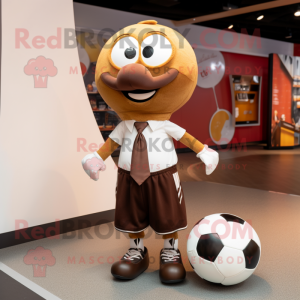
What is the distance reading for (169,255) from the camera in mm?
1942

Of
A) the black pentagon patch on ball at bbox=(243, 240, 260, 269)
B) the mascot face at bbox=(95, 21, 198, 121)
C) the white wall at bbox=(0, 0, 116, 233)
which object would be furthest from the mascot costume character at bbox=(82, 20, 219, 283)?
the white wall at bbox=(0, 0, 116, 233)

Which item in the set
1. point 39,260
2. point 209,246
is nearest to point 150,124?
point 209,246

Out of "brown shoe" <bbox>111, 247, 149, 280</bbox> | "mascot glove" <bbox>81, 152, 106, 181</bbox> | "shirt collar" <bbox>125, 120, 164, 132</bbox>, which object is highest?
"shirt collar" <bbox>125, 120, 164, 132</bbox>

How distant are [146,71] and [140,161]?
0.49 meters

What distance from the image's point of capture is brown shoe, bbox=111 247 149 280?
186cm

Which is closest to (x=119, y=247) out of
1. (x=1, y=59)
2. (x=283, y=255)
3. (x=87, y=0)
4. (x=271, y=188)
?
(x=283, y=255)

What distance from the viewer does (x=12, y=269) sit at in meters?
2.03

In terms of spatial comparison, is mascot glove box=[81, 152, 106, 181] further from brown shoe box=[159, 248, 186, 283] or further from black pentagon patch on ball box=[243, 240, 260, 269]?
black pentagon patch on ball box=[243, 240, 260, 269]

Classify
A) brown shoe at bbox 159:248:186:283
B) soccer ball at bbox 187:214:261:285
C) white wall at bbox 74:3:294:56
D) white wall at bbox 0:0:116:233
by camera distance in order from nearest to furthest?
soccer ball at bbox 187:214:261:285 < brown shoe at bbox 159:248:186:283 < white wall at bbox 0:0:116:233 < white wall at bbox 74:3:294:56

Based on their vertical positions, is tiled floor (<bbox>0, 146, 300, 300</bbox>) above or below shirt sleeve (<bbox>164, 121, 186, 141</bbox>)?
below

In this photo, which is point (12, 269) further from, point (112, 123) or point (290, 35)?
point (290, 35)

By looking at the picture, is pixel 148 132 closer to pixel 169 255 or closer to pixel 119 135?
pixel 119 135

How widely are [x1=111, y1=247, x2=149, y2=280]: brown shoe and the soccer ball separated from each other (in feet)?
1.12

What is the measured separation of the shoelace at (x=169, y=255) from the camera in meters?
1.92
